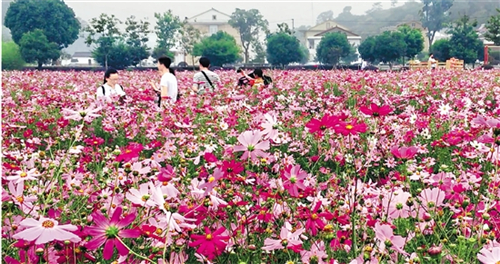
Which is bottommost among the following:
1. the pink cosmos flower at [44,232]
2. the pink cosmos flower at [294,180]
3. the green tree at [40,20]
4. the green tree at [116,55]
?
the pink cosmos flower at [294,180]

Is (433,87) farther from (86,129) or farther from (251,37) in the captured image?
(251,37)

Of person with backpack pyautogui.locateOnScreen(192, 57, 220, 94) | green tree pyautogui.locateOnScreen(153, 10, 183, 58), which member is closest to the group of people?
person with backpack pyautogui.locateOnScreen(192, 57, 220, 94)

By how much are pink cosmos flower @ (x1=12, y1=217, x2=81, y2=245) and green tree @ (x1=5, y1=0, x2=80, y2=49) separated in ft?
151

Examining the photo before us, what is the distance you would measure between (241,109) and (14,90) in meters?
5.01

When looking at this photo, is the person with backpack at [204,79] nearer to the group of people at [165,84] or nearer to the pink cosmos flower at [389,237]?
the group of people at [165,84]

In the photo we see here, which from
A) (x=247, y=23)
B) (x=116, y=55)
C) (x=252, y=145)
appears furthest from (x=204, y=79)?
(x=247, y=23)

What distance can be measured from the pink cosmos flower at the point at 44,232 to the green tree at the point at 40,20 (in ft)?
151

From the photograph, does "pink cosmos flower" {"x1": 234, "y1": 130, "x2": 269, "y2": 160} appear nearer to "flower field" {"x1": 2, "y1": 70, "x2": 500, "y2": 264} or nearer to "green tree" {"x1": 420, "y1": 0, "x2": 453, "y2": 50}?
"flower field" {"x1": 2, "y1": 70, "x2": 500, "y2": 264}

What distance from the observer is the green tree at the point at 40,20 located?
1757 inches

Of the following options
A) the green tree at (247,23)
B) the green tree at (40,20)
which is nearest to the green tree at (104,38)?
the green tree at (40,20)

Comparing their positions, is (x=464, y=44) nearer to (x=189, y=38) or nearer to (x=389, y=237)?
(x=189, y=38)

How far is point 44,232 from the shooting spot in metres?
1.05

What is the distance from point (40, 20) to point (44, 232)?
4708 cm

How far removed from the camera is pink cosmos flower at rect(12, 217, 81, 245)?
1.03 meters
